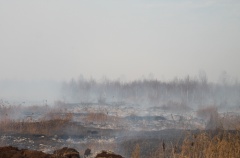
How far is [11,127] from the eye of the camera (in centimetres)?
2055

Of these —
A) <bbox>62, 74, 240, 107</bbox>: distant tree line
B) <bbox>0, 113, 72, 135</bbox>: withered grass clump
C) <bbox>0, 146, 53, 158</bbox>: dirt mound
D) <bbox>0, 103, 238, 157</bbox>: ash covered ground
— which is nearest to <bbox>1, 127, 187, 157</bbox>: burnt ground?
<bbox>0, 103, 238, 157</bbox>: ash covered ground

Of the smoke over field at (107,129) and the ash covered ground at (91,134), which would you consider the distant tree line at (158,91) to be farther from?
the ash covered ground at (91,134)

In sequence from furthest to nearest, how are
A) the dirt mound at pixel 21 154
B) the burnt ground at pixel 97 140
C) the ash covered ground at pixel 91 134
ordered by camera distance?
the ash covered ground at pixel 91 134 → the burnt ground at pixel 97 140 → the dirt mound at pixel 21 154

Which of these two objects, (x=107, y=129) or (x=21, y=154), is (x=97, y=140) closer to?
(x=107, y=129)

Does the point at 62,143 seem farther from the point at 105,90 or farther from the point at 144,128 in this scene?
the point at 105,90

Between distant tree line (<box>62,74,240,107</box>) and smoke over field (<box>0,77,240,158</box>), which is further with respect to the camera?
distant tree line (<box>62,74,240,107</box>)

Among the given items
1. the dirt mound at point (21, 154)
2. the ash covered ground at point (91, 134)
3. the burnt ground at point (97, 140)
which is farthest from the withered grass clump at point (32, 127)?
the dirt mound at point (21, 154)

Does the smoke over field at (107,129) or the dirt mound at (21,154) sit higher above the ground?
the dirt mound at (21,154)

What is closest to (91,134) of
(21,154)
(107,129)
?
(107,129)

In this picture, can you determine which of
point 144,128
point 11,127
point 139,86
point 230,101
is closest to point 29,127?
point 11,127

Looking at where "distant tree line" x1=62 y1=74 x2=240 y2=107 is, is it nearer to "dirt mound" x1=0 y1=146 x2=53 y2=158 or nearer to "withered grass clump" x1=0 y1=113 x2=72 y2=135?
"withered grass clump" x1=0 y1=113 x2=72 y2=135

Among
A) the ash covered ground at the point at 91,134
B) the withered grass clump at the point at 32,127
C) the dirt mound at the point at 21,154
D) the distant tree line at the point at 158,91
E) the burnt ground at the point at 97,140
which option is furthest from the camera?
the distant tree line at the point at 158,91

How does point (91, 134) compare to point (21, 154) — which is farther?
point (91, 134)

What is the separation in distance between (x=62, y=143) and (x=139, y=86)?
1891 inches
